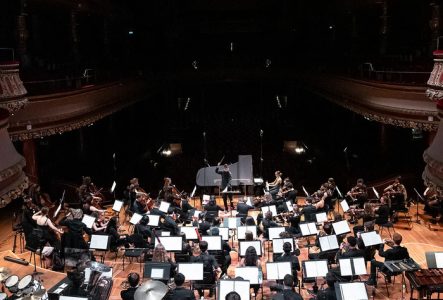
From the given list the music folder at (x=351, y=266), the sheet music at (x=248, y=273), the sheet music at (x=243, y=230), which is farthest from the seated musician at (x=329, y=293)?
the sheet music at (x=243, y=230)

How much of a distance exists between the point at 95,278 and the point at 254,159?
15478mm

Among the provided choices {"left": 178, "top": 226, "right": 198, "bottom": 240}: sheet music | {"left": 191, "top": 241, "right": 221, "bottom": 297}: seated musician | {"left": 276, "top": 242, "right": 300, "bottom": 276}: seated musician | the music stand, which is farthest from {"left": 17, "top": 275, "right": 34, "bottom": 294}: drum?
{"left": 276, "top": 242, "right": 300, "bottom": 276}: seated musician

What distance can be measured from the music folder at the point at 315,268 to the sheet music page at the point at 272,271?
0.57 meters

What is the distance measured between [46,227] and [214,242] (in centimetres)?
453

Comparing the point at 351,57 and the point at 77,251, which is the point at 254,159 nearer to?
the point at 351,57

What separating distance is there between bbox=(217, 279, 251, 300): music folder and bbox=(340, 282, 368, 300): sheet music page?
165 centimetres

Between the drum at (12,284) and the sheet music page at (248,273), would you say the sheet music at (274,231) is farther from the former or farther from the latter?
the drum at (12,284)

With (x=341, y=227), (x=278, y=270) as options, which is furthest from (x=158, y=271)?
(x=341, y=227)

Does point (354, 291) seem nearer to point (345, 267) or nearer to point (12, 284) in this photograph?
point (345, 267)

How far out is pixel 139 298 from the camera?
7.75 m

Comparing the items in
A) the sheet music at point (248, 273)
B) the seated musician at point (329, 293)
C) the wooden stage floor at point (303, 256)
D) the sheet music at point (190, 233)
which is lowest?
the wooden stage floor at point (303, 256)

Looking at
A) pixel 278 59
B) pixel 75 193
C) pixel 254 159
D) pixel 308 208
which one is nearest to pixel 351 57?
pixel 254 159

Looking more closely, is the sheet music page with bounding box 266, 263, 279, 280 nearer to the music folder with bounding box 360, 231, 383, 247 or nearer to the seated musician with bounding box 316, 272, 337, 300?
the seated musician with bounding box 316, 272, 337, 300

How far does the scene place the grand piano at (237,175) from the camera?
1756 cm
